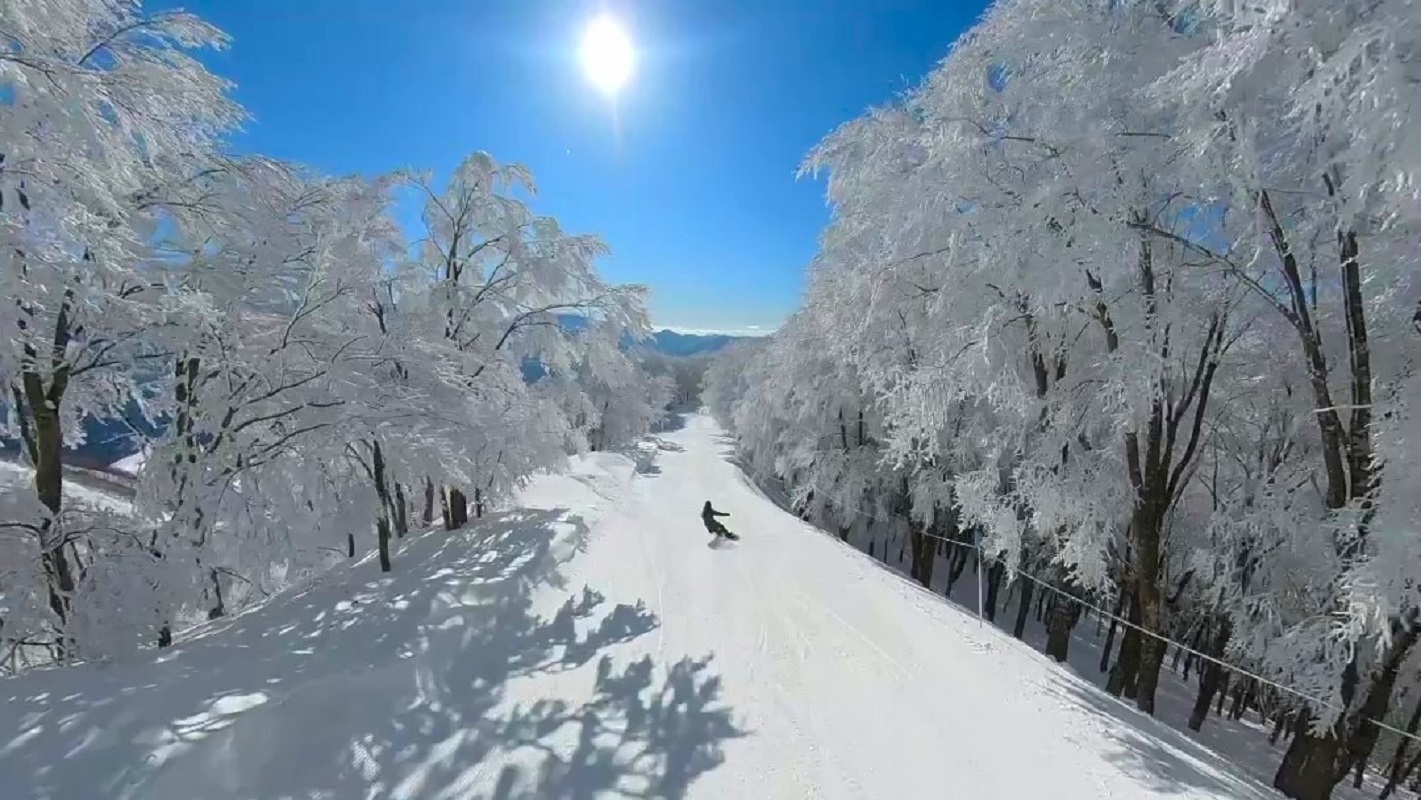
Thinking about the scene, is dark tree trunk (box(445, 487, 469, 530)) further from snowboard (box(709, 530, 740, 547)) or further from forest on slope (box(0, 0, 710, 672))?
snowboard (box(709, 530, 740, 547))

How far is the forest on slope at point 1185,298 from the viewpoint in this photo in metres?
3.69

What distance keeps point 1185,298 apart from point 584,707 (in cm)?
685

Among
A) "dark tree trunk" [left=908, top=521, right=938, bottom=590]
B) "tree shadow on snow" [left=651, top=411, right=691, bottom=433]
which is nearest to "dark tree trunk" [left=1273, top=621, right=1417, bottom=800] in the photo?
"dark tree trunk" [left=908, top=521, right=938, bottom=590]

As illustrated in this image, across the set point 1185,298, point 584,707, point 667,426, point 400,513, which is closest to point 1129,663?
point 1185,298

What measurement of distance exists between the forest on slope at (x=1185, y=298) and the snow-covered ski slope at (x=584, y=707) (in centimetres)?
183

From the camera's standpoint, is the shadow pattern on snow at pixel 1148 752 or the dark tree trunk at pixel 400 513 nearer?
the shadow pattern on snow at pixel 1148 752

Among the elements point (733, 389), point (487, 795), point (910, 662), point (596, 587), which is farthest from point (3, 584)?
point (733, 389)

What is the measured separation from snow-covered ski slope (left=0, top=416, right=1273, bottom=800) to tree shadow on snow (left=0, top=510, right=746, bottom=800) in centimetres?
2

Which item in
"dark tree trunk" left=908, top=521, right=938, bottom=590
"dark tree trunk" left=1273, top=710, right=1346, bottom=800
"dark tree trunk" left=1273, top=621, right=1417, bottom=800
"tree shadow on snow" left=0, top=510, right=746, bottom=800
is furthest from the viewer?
"dark tree trunk" left=908, top=521, right=938, bottom=590

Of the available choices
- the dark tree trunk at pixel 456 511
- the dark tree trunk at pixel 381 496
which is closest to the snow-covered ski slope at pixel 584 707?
the dark tree trunk at pixel 381 496

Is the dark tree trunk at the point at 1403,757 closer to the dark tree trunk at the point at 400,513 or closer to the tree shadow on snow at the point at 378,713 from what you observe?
the tree shadow on snow at the point at 378,713

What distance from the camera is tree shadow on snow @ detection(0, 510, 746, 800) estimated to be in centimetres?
322

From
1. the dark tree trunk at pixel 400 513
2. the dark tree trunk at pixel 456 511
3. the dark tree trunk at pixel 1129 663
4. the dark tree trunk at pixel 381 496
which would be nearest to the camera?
the dark tree trunk at pixel 381 496

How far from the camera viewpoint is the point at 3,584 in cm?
445
